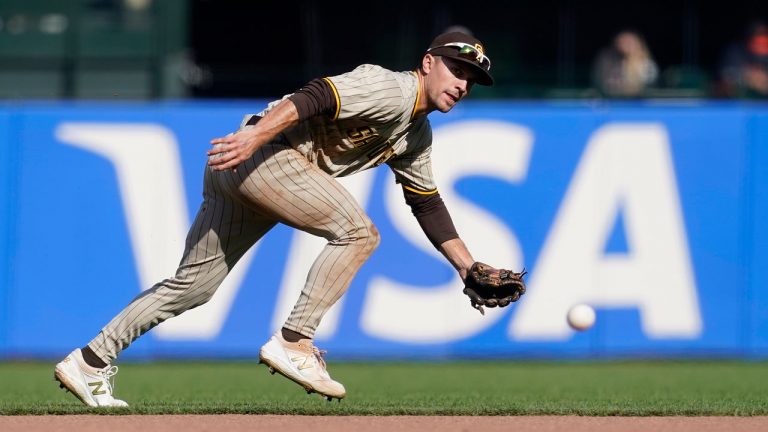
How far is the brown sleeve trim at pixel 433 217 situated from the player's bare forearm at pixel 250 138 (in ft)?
3.41

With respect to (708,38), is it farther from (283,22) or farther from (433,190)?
(433,190)

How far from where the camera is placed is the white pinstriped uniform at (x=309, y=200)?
5.06m

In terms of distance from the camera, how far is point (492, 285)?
543 centimetres

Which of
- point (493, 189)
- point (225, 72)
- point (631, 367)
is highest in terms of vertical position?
point (225, 72)

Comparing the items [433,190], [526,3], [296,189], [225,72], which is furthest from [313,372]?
[526,3]

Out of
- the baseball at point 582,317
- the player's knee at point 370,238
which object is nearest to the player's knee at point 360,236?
the player's knee at point 370,238

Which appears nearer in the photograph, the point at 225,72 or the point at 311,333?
the point at 311,333

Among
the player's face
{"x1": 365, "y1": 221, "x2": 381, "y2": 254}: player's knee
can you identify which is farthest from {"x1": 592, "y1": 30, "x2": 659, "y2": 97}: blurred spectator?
{"x1": 365, "y1": 221, "x2": 381, "y2": 254}: player's knee

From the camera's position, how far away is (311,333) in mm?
5238

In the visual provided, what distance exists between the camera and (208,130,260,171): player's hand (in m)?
4.70

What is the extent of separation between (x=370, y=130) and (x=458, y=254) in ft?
2.64
